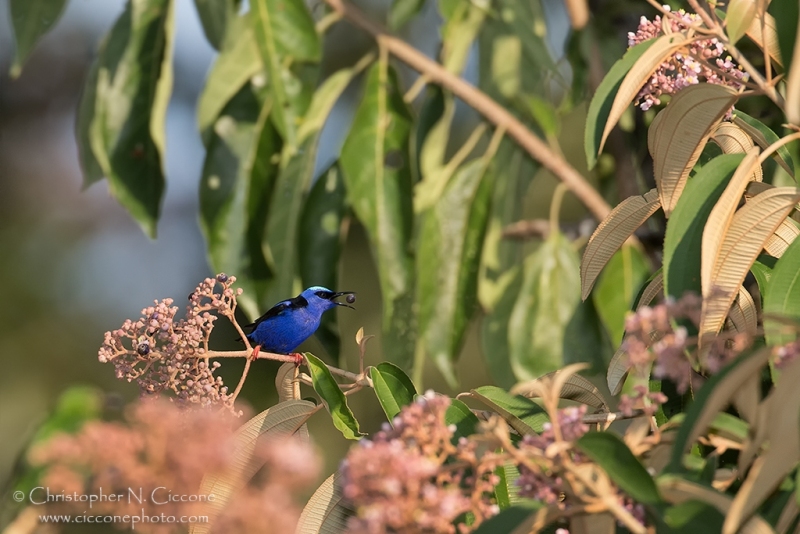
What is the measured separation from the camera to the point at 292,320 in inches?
158

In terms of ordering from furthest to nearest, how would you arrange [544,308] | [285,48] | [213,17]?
[213,17]
[544,308]
[285,48]

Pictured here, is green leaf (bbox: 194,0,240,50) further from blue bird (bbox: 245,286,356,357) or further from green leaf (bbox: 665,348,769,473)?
green leaf (bbox: 665,348,769,473)

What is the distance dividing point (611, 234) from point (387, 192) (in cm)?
182

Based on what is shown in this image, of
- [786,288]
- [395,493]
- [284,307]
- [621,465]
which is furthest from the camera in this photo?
[284,307]

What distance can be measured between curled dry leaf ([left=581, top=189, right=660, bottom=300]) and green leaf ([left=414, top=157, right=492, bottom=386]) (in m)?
1.78

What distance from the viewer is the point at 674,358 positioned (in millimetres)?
1238

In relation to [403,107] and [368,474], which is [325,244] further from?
[368,474]

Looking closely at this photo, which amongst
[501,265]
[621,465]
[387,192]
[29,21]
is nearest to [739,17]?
[621,465]

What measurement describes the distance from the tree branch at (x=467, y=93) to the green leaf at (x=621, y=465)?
289cm

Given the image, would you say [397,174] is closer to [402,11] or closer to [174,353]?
[402,11]

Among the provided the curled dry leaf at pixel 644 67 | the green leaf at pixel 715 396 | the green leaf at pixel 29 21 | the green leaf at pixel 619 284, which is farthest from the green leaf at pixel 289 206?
the green leaf at pixel 715 396

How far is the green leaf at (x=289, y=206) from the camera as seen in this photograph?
3920 mm

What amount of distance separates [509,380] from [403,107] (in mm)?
1274

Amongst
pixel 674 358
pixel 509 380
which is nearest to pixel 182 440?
pixel 674 358
